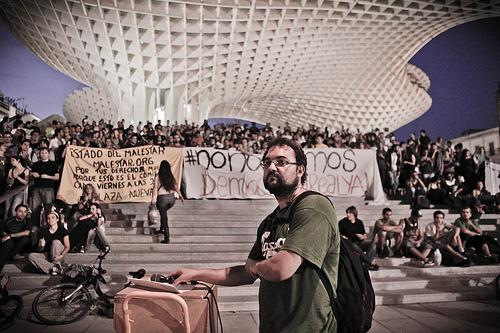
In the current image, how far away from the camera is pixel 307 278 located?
1469 mm

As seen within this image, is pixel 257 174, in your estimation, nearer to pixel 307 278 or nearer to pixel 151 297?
pixel 151 297

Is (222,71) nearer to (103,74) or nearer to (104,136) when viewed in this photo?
(103,74)

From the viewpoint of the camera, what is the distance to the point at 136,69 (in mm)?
26547

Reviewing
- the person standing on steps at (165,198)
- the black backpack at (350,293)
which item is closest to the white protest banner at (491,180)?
the person standing on steps at (165,198)

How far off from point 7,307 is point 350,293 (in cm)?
489

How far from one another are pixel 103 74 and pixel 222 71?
9138 mm

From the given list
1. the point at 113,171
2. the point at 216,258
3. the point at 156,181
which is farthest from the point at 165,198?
the point at 113,171

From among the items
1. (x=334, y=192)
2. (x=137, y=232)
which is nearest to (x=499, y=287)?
(x=334, y=192)

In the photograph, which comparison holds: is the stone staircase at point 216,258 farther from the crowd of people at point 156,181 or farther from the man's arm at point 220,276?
the man's arm at point 220,276

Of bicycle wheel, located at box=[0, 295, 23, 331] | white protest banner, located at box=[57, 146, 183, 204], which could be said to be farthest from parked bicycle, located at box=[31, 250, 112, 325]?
white protest banner, located at box=[57, 146, 183, 204]

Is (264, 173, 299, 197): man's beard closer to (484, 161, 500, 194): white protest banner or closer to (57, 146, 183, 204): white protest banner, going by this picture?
(57, 146, 183, 204): white protest banner

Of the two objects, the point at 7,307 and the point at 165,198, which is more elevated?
the point at 165,198

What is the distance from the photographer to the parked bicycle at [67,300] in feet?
14.8

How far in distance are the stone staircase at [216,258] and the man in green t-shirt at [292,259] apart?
3.74 metres
